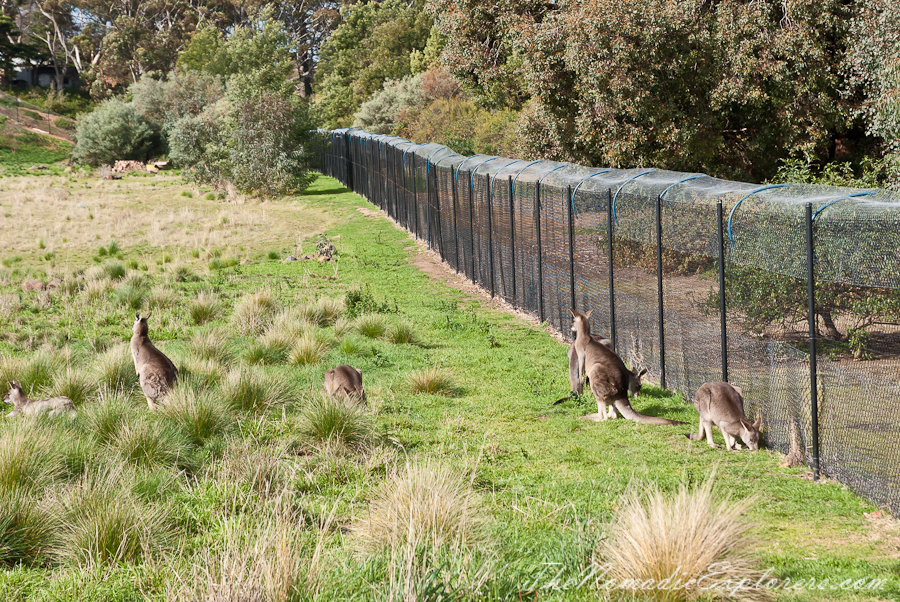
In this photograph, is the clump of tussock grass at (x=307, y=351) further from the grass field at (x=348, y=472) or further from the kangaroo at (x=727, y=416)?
the kangaroo at (x=727, y=416)

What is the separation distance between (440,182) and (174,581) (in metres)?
16.3

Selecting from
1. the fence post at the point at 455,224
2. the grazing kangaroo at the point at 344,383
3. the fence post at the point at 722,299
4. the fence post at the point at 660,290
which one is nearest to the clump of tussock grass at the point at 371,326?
the grazing kangaroo at the point at 344,383

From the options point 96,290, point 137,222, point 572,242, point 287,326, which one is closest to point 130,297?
point 96,290

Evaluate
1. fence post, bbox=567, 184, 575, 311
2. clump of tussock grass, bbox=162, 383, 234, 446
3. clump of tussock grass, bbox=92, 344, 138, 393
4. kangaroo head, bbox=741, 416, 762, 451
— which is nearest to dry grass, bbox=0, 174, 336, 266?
clump of tussock grass, bbox=92, 344, 138, 393

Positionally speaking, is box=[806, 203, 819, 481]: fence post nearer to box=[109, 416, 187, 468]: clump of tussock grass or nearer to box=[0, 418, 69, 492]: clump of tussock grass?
box=[109, 416, 187, 468]: clump of tussock grass

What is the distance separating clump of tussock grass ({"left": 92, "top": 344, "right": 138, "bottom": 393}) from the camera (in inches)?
384

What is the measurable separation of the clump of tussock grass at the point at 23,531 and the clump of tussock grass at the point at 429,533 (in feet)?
6.50

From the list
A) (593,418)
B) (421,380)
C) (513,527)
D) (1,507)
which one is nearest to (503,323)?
(421,380)

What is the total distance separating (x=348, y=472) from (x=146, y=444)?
5.58 feet

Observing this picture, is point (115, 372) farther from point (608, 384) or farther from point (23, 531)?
point (608, 384)

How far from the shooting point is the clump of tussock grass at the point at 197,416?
767cm

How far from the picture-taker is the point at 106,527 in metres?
5.20

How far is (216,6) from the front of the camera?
93.6 m

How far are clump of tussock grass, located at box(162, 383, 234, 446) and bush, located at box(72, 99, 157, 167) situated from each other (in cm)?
5441
